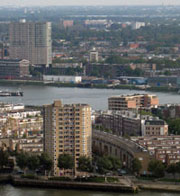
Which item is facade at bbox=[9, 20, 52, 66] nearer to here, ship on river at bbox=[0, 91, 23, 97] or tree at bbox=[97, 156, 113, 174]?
ship on river at bbox=[0, 91, 23, 97]

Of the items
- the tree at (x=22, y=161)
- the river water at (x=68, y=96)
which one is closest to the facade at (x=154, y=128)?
the tree at (x=22, y=161)

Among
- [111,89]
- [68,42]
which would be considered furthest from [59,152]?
[68,42]

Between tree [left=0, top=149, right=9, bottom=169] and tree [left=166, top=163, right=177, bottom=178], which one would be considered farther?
tree [left=0, top=149, right=9, bottom=169]

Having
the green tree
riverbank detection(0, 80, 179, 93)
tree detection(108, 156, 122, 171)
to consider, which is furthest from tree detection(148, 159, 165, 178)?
riverbank detection(0, 80, 179, 93)

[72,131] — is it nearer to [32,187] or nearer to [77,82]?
[32,187]

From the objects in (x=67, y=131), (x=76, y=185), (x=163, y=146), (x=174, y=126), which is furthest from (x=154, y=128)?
(x=76, y=185)

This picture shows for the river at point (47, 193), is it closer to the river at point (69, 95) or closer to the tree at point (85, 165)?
the tree at point (85, 165)
